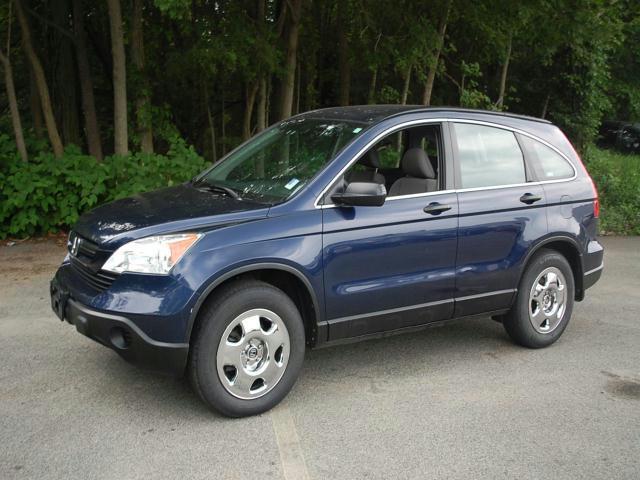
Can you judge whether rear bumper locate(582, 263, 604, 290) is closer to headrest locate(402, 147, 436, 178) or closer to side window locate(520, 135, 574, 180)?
side window locate(520, 135, 574, 180)

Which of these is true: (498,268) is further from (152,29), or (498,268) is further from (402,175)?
(152,29)

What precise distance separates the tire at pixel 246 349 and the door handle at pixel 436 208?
3.86ft

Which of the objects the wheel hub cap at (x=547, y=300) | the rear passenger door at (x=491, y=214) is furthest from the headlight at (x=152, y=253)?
the wheel hub cap at (x=547, y=300)

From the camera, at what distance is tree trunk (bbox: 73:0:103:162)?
37.5ft

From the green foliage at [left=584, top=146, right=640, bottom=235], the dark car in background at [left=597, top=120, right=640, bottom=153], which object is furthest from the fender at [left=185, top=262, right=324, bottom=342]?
the dark car in background at [left=597, top=120, right=640, bottom=153]

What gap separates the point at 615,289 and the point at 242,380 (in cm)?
495

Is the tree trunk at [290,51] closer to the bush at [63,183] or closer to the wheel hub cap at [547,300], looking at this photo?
the bush at [63,183]

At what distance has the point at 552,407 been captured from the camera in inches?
175

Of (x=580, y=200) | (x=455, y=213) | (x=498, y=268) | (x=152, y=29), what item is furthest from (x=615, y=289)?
(x=152, y=29)

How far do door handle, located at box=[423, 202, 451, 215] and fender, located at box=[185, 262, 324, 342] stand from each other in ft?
3.36

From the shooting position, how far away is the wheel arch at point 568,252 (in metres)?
5.29

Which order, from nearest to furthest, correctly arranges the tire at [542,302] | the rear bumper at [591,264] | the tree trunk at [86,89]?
1. the tire at [542,302]
2. the rear bumper at [591,264]
3. the tree trunk at [86,89]

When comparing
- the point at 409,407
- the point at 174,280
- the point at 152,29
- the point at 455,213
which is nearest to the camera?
the point at 174,280

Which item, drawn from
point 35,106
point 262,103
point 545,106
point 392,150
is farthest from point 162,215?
point 545,106
